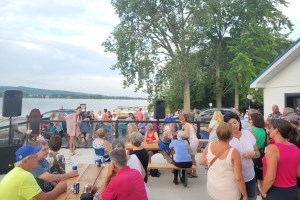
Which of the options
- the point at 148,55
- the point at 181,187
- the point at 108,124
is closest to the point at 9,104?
the point at 108,124

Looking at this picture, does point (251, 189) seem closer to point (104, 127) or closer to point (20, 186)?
point (20, 186)

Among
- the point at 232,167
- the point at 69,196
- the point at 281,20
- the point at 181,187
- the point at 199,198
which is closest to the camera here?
the point at 232,167

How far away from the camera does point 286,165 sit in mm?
3662

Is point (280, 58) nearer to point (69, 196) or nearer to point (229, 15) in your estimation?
point (69, 196)

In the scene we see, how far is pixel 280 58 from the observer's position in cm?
1194

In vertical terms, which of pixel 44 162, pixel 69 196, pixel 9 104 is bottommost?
pixel 69 196

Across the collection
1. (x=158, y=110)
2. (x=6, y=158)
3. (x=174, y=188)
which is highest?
(x=158, y=110)

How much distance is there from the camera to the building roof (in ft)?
37.9

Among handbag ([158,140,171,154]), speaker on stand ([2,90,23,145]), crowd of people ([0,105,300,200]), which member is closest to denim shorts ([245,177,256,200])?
crowd of people ([0,105,300,200])

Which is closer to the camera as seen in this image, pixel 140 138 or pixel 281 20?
pixel 140 138

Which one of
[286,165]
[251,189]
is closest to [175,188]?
[251,189]

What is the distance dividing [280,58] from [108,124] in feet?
22.1

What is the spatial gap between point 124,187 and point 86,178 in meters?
1.81

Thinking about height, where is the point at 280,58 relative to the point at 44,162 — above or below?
above
